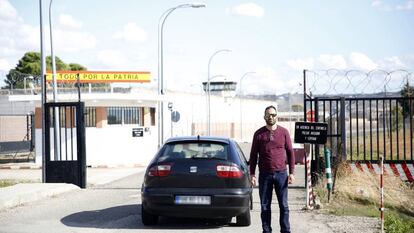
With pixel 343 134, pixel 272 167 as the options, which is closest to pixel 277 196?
pixel 272 167

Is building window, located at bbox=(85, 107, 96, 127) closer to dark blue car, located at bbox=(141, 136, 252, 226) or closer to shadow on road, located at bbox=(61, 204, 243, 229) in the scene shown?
shadow on road, located at bbox=(61, 204, 243, 229)

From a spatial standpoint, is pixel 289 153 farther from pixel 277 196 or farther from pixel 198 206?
pixel 198 206

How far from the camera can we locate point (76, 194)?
14914 millimetres

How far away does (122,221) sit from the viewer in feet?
34.0

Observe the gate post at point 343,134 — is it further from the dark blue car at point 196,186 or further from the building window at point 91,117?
the building window at point 91,117

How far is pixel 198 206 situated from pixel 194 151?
0.96 m

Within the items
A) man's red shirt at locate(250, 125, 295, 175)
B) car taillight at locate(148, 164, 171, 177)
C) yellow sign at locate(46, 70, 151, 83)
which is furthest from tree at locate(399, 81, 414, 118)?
yellow sign at locate(46, 70, 151, 83)

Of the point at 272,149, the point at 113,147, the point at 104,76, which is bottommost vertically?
the point at 113,147

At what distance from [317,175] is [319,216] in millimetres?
3692

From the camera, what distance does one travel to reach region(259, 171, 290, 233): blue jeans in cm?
823

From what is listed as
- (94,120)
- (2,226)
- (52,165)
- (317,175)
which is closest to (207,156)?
(2,226)

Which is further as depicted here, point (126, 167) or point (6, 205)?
point (126, 167)

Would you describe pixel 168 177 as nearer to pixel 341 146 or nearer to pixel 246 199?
pixel 246 199

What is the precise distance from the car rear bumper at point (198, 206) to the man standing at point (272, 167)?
40.2 inches
